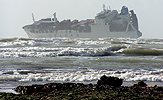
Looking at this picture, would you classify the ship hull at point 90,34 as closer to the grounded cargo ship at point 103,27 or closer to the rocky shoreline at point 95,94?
the grounded cargo ship at point 103,27

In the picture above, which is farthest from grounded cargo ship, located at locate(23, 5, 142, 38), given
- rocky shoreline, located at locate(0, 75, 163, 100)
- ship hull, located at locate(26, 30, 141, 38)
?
rocky shoreline, located at locate(0, 75, 163, 100)

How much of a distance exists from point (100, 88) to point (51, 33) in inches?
3958

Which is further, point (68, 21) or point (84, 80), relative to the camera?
point (68, 21)

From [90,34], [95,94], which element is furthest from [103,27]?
[95,94]

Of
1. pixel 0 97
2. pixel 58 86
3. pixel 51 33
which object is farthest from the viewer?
pixel 51 33

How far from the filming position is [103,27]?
94.4 metres

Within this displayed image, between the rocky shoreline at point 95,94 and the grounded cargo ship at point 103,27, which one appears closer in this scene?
the rocky shoreline at point 95,94

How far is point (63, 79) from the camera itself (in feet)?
32.2

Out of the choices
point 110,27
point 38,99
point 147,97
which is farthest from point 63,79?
point 110,27

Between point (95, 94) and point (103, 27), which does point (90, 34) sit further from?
point (95, 94)

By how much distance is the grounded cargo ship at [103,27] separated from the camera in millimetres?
93312

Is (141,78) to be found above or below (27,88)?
below

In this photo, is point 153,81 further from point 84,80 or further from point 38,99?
point 38,99

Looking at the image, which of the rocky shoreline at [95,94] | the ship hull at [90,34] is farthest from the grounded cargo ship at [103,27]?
the rocky shoreline at [95,94]
